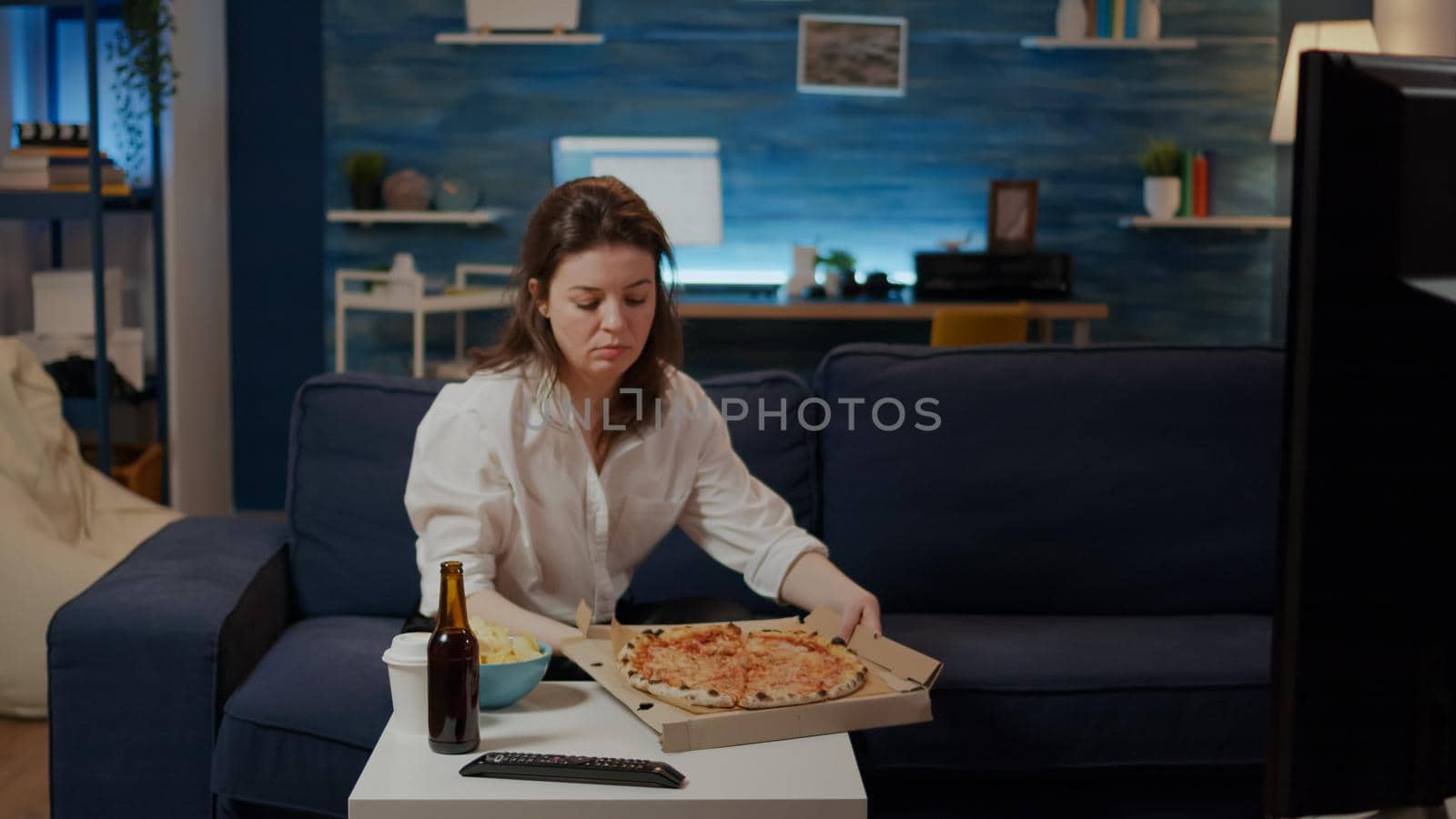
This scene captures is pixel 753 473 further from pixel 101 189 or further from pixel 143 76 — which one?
pixel 143 76

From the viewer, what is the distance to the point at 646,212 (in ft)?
5.97

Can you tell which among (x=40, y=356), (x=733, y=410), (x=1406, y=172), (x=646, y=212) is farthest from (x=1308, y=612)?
(x=40, y=356)

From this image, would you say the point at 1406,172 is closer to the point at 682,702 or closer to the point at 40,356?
the point at 682,702

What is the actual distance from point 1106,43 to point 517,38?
226 cm

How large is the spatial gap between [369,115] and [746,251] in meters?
1.60

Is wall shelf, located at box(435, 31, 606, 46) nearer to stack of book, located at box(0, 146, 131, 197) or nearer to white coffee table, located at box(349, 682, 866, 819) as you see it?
stack of book, located at box(0, 146, 131, 197)

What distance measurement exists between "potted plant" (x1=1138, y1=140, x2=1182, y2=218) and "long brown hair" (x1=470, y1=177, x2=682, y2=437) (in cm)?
375

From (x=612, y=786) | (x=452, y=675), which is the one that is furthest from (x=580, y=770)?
(x=452, y=675)

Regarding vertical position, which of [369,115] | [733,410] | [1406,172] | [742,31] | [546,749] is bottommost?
[546,749]

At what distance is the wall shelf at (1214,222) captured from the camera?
5.23m

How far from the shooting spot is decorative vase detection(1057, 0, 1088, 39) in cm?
529

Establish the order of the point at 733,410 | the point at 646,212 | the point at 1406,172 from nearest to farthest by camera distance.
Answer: the point at 1406,172 < the point at 646,212 < the point at 733,410

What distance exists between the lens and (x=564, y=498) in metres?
1.88

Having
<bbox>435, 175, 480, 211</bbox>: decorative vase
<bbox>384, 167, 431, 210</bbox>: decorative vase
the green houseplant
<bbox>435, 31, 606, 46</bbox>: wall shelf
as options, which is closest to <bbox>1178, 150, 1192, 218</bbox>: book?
<bbox>435, 31, 606, 46</bbox>: wall shelf
